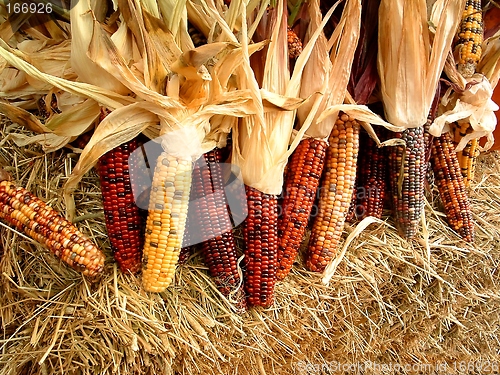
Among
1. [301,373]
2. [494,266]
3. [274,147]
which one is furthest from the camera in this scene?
[494,266]

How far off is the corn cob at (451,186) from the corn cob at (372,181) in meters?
0.28

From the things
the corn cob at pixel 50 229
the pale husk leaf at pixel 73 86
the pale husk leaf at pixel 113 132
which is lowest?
the corn cob at pixel 50 229

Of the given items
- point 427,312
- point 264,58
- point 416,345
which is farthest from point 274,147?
point 416,345

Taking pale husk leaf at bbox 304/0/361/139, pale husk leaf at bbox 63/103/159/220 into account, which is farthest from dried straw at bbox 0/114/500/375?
pale husk leaf at bbox 304/0/361/139

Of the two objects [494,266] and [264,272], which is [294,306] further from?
[494,266]

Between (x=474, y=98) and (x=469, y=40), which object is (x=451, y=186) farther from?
(x=469, y=40)

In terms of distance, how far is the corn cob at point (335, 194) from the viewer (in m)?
1.41

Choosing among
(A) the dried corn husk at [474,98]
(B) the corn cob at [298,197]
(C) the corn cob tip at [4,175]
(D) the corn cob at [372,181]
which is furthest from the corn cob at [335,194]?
(C) the corn cob tip at [4,175]

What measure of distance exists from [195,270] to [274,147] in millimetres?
456

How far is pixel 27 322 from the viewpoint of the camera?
1.12m

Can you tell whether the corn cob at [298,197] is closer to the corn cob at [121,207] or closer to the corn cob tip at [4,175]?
the corn cob at [121,207]

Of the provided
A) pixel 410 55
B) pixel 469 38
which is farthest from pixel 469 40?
pixel 410 55

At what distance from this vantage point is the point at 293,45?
1.34m

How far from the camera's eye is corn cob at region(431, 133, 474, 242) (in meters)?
1.71
